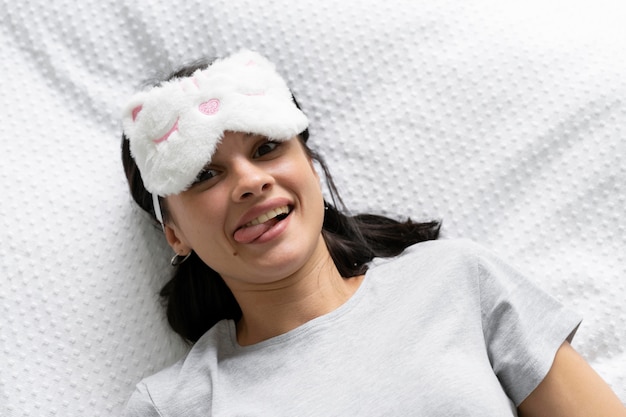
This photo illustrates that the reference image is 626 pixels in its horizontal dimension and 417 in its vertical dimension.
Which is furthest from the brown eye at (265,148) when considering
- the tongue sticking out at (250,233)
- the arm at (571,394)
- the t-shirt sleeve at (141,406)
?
the arm at (571,394)

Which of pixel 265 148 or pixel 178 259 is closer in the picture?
pixel 265 148

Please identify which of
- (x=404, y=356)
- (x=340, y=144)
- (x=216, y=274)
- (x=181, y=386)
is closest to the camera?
(x=404, y=356)

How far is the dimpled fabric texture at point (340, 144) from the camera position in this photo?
1.40 metres

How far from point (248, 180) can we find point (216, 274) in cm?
32

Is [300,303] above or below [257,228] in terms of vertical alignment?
below

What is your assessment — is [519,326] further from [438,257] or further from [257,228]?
[257,228]

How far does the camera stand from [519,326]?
1226 millimetres

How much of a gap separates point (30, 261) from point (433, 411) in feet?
2.35

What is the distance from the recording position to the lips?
1.21 meters

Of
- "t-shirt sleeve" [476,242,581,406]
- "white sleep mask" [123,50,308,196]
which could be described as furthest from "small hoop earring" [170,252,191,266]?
"t-shirt sleeve" [476,242,581,406]

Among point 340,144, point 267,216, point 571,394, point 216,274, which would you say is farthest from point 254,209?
point 571,394

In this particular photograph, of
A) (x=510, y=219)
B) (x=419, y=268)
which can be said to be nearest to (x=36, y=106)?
(x=419, y=268)

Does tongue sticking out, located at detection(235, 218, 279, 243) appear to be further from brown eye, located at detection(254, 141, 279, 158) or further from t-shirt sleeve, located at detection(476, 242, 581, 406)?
t-shirt sleeve, located at detection(476, 242, 581, 406)

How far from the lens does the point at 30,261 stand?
1.41 meters
